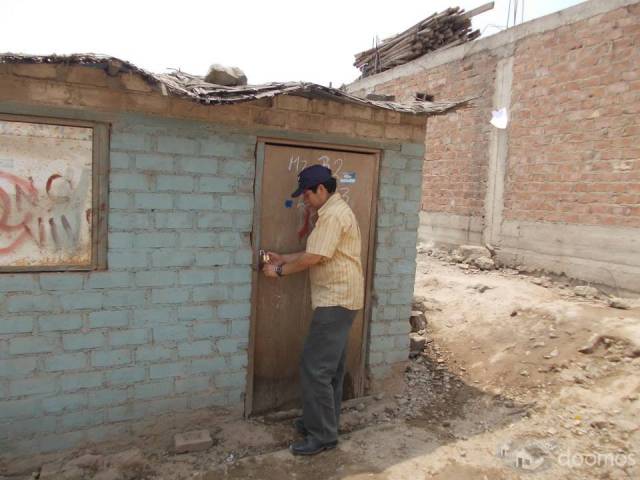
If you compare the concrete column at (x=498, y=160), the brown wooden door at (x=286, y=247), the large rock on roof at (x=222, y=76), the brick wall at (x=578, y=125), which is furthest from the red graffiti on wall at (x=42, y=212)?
the concrete column at (x=498, y=160)

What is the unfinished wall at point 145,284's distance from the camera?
120 inches

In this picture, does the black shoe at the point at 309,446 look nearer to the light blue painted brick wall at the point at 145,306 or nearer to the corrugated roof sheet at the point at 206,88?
the light blue painted brick wall at the point at 145,306

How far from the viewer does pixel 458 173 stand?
8992 millimetres

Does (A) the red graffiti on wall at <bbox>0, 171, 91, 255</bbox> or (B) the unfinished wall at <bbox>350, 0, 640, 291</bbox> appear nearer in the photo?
Result: (A) the red graffiti on wall at <bbox>0, 171, 91, 255</bbox>

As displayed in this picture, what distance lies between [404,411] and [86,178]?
125 inches

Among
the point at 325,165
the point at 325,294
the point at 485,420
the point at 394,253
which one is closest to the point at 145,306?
the point at 325,294

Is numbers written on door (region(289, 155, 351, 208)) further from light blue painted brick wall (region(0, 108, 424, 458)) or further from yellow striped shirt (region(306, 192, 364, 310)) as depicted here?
yellow striped shirt (region(306, 192, 364, 310))

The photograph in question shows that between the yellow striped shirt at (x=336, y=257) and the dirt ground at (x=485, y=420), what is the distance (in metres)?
1.15

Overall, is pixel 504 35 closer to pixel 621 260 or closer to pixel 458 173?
pixel 458 173

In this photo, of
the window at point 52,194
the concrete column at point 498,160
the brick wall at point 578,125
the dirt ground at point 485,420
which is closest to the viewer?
the window at point 52,194

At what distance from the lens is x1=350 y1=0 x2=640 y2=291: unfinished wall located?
20.3 feet

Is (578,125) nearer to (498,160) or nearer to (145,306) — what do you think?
(498,160)

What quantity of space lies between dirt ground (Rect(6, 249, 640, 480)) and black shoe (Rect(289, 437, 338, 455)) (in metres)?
0.05

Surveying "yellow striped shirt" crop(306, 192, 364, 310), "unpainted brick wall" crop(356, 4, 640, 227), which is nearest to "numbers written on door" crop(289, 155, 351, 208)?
"yellow striped shirt" crop(306, 192, 364, 310)
